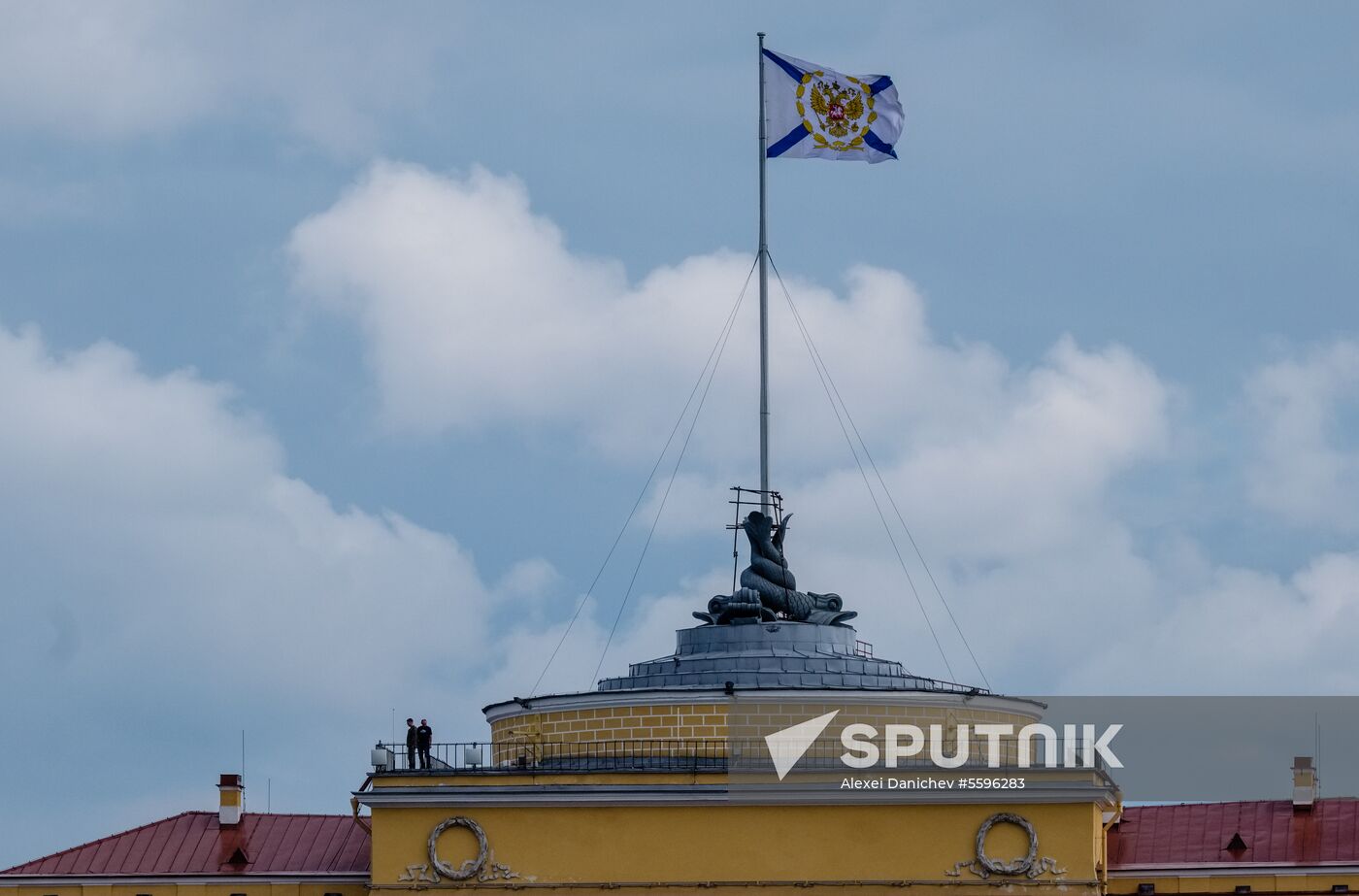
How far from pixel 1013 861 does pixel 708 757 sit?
6.13 m

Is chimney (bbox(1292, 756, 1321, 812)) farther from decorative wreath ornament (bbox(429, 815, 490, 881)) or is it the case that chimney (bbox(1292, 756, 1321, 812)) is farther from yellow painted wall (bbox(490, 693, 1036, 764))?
decorative wreath ornament (bbox(429, 815, 490, 881))

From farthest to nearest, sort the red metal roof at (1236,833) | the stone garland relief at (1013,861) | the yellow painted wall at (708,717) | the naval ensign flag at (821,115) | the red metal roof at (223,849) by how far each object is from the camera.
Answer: the naval ensign flag at (821,115)
the red metal roof at (223,849)
the red metal roof at (1236,833)
the yellow painted wall at (708,717)
the stone garland relief at (1013,861)

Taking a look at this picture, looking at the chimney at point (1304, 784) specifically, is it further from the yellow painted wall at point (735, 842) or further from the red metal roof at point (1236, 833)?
the yellow painted wall at point (735, 842)

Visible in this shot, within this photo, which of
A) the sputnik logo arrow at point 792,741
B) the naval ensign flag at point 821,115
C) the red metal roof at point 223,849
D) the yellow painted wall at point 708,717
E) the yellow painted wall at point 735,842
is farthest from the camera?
the naval ensign flag at point 821,115

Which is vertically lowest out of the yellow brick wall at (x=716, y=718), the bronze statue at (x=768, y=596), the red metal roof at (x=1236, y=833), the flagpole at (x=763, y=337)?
the red metal roof at (x=1236, y=833)

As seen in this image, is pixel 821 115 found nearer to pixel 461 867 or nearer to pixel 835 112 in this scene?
pixel 835 112

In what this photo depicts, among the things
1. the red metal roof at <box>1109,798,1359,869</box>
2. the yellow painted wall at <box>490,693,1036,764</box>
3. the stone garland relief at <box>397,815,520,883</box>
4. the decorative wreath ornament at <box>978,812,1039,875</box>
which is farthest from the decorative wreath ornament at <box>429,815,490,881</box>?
the red metal roof at <box>1109,798,1359,869</box>

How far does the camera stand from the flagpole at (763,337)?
7875 cm

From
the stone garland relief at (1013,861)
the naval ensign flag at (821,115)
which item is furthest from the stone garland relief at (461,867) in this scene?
the naval ensign flag at (821,115)

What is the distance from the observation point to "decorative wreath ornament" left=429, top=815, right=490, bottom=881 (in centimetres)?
7275

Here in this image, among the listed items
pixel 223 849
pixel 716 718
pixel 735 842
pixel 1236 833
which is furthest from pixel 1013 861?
pixel 223 849

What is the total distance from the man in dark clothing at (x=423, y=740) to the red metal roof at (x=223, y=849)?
4023 mm

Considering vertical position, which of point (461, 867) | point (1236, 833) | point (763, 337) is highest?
point (763, 337)

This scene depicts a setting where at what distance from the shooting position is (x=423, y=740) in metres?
74.8
